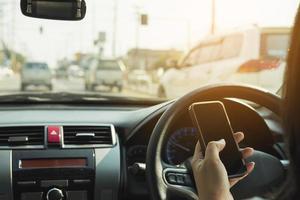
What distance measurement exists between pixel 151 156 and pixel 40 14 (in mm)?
1113

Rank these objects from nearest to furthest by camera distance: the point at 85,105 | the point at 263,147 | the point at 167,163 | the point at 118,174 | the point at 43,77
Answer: the point at 167,163 → the point at 263,147 → the point at 118,174 → the point at 85,105 → the point at 43,77

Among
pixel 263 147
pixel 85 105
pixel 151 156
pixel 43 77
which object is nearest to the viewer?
pixel 151 156

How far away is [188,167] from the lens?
11.0 feet

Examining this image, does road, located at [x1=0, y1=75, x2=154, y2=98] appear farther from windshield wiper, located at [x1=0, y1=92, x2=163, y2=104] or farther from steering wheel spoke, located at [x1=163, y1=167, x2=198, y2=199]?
steering wheel spoke, located at [x1=163, y1=167, x2=198, y2=199]

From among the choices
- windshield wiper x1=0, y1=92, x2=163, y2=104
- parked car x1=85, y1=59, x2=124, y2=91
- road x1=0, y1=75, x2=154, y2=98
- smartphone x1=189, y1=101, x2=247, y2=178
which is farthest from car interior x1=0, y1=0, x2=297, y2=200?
parked car x1=85, y1=59, x2=124, y2=91

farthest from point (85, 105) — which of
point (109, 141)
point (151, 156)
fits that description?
point (151, 156)

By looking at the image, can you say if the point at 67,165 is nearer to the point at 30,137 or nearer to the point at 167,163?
the point at 30,137

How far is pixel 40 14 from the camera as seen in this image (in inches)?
144

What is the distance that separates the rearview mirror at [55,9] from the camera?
142 inches

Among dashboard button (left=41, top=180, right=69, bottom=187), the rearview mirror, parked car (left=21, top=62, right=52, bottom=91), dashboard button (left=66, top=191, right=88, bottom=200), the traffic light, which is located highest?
the rearview mirror

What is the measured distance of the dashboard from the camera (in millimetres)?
3873

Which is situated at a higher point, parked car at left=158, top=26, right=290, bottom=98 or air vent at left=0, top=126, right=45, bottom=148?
air vent at left=0, top=126, right=45, bottom=148

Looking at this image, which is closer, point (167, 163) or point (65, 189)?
point (167, 163)

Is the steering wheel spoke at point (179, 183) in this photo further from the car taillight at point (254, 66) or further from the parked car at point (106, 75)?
the parked car at point (106, 75)
